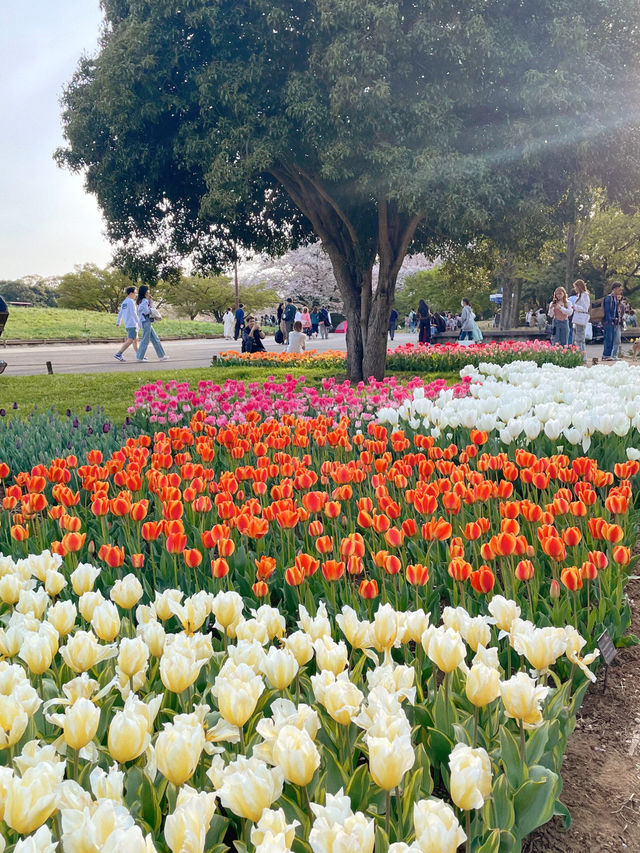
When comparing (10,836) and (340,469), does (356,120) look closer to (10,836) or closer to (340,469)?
(340,469)

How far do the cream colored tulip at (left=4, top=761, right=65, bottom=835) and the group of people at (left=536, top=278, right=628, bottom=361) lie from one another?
17.0m

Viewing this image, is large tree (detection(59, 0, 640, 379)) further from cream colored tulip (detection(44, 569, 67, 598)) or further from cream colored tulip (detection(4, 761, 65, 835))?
cream colored tulip (detection(4, 761, 65, 835))

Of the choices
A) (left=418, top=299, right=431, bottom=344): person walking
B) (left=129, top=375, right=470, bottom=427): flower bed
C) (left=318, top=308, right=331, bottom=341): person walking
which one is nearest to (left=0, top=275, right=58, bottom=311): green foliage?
(left=318, top=308, right=331, bottom=341): person walking

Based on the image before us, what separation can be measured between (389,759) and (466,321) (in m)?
22.2

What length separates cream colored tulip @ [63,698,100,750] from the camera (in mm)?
1532

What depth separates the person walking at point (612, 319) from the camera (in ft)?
59.7

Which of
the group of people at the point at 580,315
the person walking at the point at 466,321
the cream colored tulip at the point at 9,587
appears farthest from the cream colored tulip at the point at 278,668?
the person walking at the point at 466,321

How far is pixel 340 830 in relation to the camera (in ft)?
3.90

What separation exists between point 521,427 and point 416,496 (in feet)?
6.04

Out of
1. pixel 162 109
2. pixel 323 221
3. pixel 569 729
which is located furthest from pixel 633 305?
pixel 569 729

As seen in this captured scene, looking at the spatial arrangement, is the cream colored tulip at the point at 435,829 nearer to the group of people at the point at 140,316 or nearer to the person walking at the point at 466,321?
the group of people at the point at 140,316

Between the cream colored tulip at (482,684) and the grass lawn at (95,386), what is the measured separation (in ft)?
23.8

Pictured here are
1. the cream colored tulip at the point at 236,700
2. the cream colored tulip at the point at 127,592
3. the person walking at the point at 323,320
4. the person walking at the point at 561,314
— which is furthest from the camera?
the person walking at the point at 323,320

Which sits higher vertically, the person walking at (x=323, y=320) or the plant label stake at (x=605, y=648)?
the person walking at (x=323, y=320)
